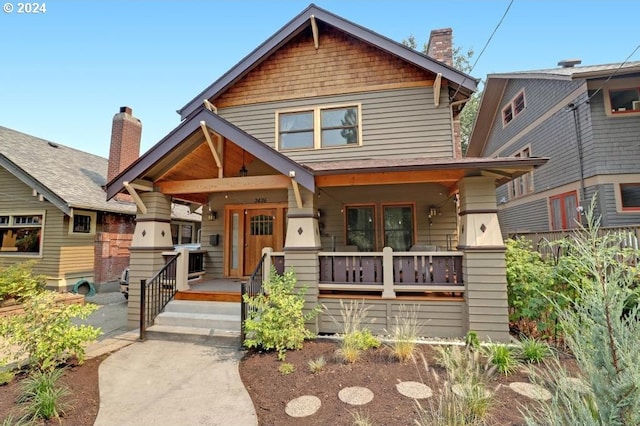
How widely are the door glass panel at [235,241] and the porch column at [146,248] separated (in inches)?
83.2

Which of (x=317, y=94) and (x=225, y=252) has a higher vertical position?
(x=317, y=94)

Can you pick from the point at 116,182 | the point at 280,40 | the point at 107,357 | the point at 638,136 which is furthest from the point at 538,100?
the point at 107,357

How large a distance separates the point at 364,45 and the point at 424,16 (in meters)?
2.14

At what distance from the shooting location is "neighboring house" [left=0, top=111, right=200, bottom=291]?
11.0 m

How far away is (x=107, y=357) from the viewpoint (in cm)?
504

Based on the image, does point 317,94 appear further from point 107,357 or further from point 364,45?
point 107,357

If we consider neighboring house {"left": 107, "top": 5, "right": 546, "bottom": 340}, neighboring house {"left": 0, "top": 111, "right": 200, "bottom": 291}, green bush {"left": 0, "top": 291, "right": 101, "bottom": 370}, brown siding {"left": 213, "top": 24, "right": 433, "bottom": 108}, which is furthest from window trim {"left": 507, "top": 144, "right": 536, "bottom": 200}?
neighboring house {"left": 0, "top": 111, "right": 200, "bottom": 291}

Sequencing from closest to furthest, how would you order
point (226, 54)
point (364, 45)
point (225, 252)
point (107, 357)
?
point (107, 357) → point (364, 45) → point (225, 252) → point (226, 54)

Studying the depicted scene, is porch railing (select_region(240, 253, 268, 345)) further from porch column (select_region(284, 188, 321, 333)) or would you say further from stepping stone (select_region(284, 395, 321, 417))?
stepping stone (select_region(284, 395, 321, 417))

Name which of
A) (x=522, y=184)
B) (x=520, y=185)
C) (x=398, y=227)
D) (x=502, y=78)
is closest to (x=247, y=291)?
(x=398, y=227)

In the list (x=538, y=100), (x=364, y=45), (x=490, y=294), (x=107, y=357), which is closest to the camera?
(x=107, y=357)

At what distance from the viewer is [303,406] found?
351cm

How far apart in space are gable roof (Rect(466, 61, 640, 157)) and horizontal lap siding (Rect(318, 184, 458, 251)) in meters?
6.67

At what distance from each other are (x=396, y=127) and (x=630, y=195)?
8082 millimetres
